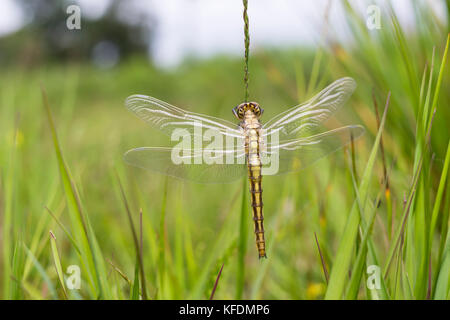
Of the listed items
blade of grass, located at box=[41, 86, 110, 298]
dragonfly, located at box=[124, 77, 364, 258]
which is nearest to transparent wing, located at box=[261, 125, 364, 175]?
dragonfly, located at box=[124, 77, 364, 258]

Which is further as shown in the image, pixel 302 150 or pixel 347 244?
pixel 302 150

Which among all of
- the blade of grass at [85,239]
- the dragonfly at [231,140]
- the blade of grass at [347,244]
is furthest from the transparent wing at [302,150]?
the blade of grass at [85,239]

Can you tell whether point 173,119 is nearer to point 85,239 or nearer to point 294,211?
point 85,239

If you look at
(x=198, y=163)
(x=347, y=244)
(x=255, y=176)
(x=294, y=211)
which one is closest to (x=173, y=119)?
(x=198, y=163)

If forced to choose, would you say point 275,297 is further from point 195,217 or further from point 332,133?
point 195,217

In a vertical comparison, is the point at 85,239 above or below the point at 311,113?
below

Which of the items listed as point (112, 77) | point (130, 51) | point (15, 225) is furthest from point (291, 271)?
point (130, 51)

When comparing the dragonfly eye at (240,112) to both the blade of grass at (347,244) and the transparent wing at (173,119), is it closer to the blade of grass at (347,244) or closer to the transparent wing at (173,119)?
the transparent wing at (173,119)
